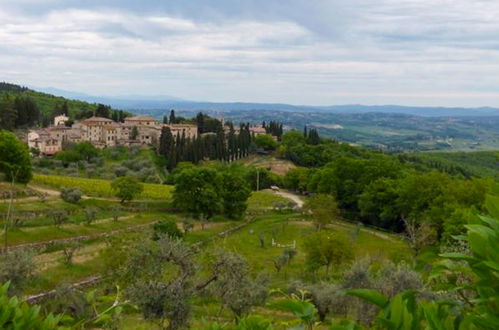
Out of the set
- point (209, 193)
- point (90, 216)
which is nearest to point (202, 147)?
point (209, 193)

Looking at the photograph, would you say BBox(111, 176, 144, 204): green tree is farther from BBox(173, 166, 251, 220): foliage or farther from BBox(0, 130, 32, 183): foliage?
BBox(0, 130, 32, 183): foliage

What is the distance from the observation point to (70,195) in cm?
4347

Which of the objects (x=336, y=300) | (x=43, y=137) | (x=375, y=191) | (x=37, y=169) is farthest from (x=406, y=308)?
(x=43, y=137)

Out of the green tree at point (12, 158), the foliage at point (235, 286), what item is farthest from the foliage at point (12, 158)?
the foliage at point (235, 286)

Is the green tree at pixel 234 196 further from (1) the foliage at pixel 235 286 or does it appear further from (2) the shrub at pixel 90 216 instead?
(1) the foliage at pixel 235 286

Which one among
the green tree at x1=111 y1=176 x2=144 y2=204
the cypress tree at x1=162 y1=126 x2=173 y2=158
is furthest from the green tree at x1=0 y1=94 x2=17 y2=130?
the green tree at x1=111 y1=176 x2=144 y2=204

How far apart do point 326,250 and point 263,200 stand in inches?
1224

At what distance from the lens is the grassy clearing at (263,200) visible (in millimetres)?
57716

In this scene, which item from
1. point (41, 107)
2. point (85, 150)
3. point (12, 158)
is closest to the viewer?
point (12, 158)

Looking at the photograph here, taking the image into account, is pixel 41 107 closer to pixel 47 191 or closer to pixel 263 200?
pixel 263 200

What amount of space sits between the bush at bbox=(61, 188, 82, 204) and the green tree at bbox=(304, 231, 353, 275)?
2210 centimetres

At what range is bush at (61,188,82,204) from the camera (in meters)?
43.5

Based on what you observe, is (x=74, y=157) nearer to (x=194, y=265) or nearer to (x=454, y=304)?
(x=194, y=265)

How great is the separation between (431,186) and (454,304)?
151 ft
